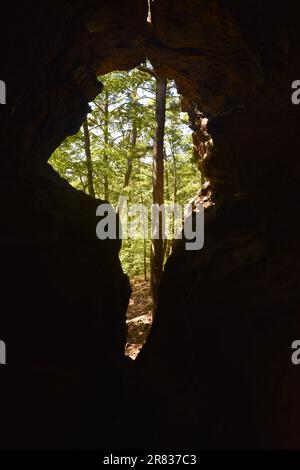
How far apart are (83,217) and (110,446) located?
17.1 feet

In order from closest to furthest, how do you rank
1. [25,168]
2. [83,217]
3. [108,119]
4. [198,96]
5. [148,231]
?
1. [25,168]
2. [83,217]
3. [198,96]
4. [108,119]
5. [148,231]

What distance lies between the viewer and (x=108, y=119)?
13.5 metres

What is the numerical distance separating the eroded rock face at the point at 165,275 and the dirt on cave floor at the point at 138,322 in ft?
12.9

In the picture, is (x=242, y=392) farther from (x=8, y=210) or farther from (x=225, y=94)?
(x=225, y=94)

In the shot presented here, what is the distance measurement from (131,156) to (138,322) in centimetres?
745

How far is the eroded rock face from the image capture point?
5277mm

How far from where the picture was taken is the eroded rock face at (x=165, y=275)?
5.28 metres

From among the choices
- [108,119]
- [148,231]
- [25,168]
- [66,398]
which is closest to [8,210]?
[25,168]
